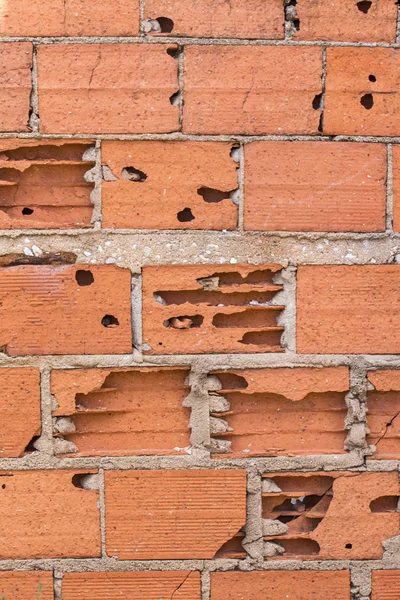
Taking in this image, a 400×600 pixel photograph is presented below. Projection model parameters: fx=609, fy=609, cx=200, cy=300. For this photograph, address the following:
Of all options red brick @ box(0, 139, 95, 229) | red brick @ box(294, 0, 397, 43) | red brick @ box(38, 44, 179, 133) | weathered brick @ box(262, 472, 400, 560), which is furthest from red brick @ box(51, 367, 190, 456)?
→ red brick @ box(294, 0, 397, 43)

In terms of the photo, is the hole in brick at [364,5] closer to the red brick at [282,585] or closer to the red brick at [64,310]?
the red brick at [64,310]

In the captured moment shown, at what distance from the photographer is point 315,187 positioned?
1.29 metres

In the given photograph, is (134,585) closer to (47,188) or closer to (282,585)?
(282,585)

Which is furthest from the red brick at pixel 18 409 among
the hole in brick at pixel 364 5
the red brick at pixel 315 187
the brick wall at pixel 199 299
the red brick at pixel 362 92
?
the hole in brick at pixel 364 5

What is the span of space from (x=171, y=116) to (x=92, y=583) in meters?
1.01

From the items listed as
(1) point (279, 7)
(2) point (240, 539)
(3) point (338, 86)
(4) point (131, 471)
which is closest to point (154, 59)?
(1) point (279, 7)

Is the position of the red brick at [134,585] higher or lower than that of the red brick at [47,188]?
lower

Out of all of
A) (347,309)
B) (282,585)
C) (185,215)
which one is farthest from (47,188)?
(282,585)

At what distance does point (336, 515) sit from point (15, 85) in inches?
44.8

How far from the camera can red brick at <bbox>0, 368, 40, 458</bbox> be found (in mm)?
1288

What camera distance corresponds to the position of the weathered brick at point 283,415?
1.31 meters

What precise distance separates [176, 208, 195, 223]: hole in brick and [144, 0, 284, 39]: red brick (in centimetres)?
36

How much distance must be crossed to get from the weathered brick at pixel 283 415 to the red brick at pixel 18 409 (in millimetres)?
379

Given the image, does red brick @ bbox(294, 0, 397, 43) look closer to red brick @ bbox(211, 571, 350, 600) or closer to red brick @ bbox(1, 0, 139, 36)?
red brick @ bbox(1, 0, 139, 36)
